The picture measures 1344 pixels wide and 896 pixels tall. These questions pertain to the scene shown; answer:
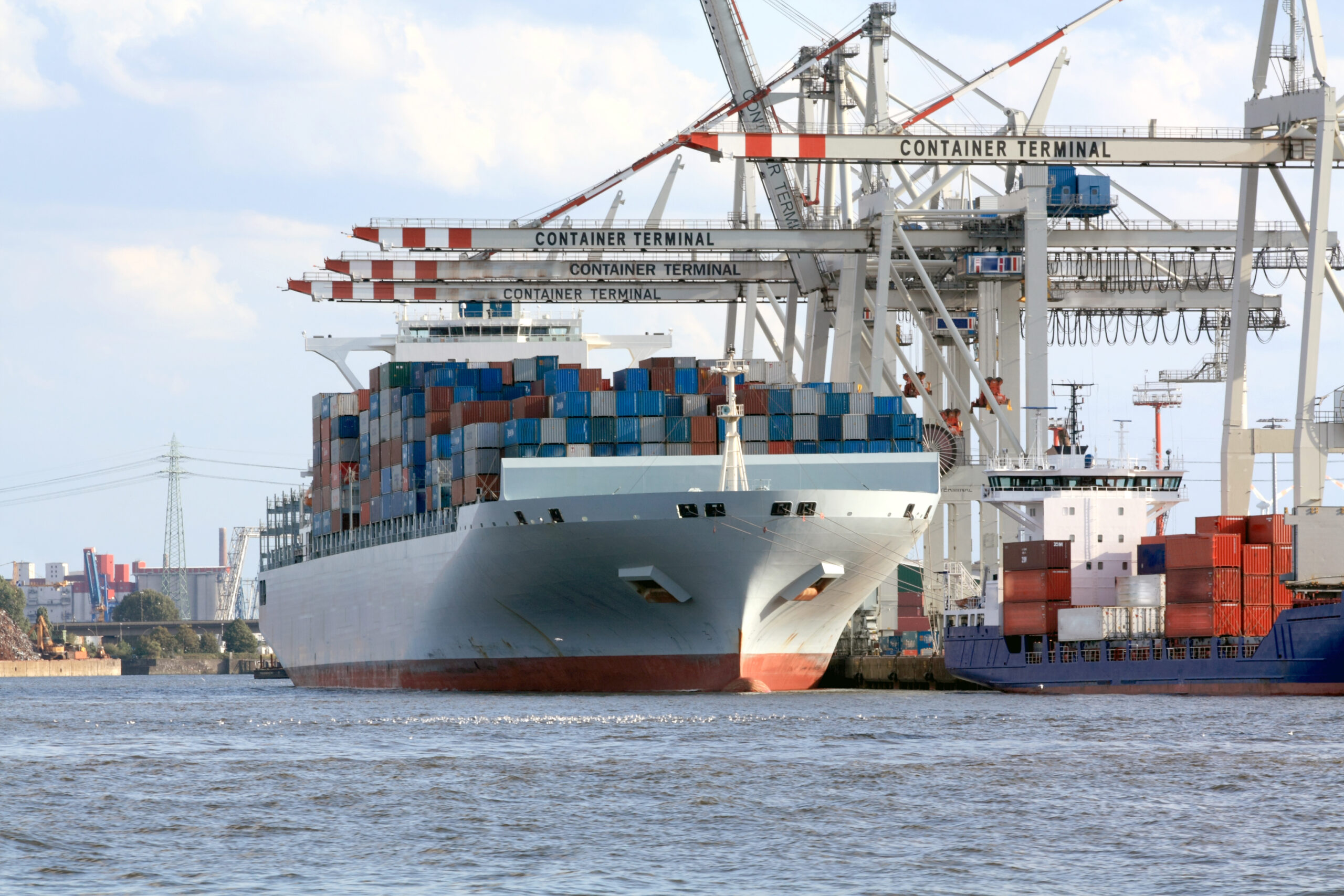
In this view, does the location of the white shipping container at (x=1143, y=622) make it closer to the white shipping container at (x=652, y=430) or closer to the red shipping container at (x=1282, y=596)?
the red shipping container at (x=1282, y=596)

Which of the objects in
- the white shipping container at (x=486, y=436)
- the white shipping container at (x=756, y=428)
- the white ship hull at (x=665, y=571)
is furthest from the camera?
the white shipping container at (x=486, y=436)

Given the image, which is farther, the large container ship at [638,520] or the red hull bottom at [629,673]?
the red hull bottom at [629,673]

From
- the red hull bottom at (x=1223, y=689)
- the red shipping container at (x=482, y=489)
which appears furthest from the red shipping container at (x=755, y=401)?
the red hull bottom at (x=1223, y=689)

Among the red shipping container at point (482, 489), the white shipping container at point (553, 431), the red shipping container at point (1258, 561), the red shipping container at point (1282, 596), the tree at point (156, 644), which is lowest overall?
the tree at point (156, 644)

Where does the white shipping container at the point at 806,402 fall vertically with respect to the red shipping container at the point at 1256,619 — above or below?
above

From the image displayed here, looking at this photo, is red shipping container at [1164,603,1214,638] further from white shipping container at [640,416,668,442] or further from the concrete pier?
white shipping container at [640,416,668,442]

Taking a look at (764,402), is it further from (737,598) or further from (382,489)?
(382,489)

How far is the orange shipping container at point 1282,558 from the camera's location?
147ft

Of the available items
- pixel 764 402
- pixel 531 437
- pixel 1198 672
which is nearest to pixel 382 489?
pixel 531 437

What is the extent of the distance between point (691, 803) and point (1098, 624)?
2640 cm

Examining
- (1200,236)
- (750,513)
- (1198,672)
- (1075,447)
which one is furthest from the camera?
(1200,236)

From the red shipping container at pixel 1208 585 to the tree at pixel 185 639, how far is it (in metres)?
164

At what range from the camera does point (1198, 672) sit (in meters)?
44.8

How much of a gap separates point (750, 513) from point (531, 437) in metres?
6.51
